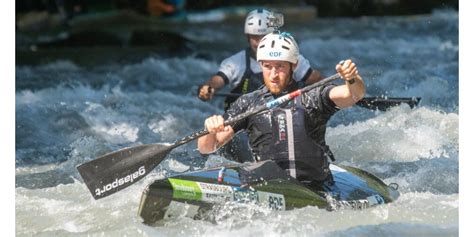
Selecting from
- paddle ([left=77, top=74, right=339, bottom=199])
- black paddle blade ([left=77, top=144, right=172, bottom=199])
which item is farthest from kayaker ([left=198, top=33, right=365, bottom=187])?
black paddle blade ([left=77, top=144, right=172, bottom=199])

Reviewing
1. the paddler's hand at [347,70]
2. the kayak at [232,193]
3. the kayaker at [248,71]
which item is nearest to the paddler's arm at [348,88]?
the paddler's hand at [347,70]

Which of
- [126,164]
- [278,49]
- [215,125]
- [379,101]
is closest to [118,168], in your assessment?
[126,164]

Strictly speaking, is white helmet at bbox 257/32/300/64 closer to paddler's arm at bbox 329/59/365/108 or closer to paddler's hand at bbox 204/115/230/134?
paddler's arm at bbox 329/59/365/108

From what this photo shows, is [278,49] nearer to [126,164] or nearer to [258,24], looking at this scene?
[126,164]

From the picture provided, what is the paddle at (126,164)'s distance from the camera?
21.4 feet

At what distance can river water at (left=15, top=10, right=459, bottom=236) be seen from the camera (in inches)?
265

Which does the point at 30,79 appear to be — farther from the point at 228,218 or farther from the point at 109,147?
the point at 228,218

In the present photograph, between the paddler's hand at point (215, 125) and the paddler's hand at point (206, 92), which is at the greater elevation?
the paddler's hand at point (215, 125)

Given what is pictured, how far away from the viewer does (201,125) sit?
11906 mm

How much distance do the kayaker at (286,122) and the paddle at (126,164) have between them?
11cm

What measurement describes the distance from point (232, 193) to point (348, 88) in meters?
0.95

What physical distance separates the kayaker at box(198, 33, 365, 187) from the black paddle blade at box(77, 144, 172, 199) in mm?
346

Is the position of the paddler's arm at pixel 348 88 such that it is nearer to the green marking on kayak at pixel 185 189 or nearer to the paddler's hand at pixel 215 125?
the paddler's hand at pixel 215 125
